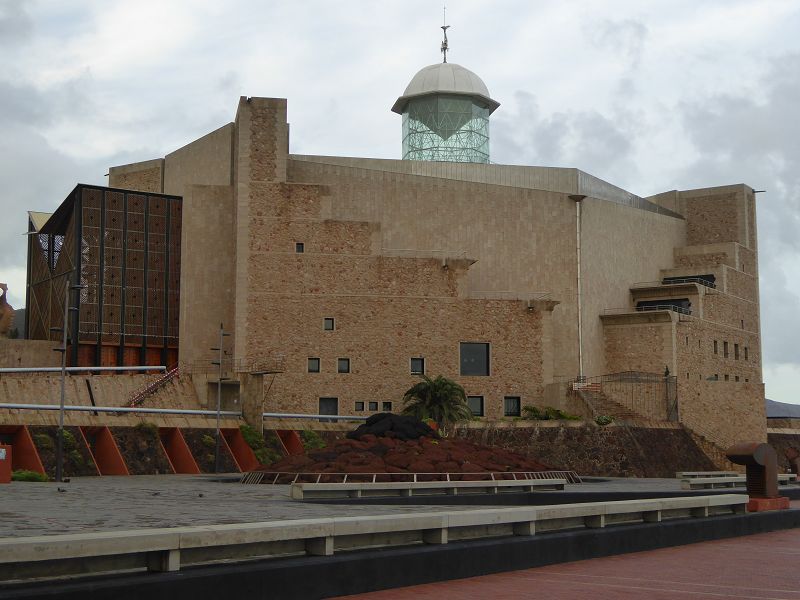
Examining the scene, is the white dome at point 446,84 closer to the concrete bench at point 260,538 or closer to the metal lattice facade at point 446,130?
the metal lattice facade at point 446,130

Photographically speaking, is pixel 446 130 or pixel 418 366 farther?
pixel 446 130

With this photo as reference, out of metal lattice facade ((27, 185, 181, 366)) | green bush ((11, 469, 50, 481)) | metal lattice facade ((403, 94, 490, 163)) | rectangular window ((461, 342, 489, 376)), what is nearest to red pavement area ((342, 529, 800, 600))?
green bush ((11, 469, 50, 481))

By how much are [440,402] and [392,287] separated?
7040 mm

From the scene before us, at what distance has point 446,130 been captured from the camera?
70688 mm

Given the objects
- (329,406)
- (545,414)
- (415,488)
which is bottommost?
(415,488)

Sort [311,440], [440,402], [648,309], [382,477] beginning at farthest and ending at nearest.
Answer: [648,309] < [440,402] < [311,440] < [382,477]

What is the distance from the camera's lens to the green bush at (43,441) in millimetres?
37344

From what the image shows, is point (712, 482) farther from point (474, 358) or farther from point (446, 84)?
point (446, 84)

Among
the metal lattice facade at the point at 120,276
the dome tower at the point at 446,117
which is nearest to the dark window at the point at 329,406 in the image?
the metal lattice facade at the point at 120,276

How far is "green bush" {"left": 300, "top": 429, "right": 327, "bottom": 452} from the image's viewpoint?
153 ft

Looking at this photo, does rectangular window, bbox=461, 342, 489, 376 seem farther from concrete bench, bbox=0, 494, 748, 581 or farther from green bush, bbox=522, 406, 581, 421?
concrete bench, bbox=0, 494, 748, 581

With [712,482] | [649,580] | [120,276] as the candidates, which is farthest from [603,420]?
[649,580]

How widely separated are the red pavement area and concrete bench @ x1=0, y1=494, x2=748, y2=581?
25.5 inches

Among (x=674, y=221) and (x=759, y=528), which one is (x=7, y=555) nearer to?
(x=759, y=528)
